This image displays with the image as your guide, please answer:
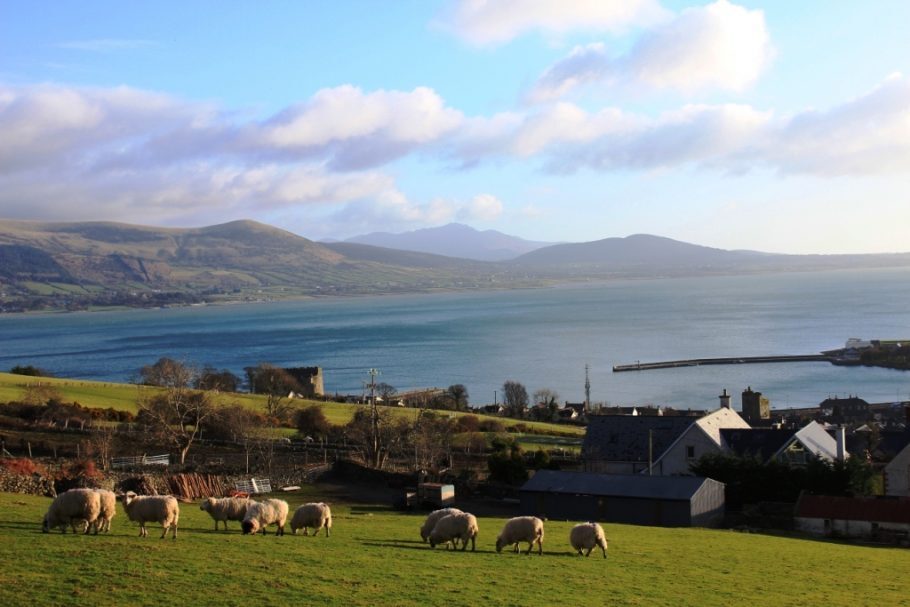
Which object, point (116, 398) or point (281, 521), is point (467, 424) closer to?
point (116, 398)

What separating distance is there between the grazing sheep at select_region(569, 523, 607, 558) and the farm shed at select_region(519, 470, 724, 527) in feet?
35.3

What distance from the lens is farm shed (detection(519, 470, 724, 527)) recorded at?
29.8 metres

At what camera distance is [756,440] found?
129 ft

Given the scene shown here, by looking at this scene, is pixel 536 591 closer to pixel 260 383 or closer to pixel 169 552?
pixel 169 552

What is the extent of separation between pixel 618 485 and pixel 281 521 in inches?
583

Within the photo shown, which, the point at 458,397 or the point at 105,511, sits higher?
the point at 105,511

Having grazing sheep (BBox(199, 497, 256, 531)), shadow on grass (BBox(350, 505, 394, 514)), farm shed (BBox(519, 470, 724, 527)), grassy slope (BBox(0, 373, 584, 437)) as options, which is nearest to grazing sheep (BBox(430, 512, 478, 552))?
grazing sheep (BBox(199, 497, 256, 531))

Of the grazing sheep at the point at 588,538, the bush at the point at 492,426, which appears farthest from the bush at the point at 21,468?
the bush at the point at 492,426

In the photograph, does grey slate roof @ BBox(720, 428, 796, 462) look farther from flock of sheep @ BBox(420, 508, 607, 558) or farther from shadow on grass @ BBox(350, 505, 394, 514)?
flock of sheep @ BBox(420, 508, 607, 558)

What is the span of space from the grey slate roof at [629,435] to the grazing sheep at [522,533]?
21196mm

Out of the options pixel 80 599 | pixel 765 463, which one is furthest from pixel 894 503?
pixel 80 599

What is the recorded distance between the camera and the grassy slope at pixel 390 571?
1316cm

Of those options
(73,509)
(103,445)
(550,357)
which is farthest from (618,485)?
(550,357)

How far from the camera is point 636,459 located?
131 feet
